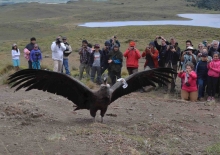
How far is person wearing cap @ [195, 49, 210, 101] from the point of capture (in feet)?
42.2

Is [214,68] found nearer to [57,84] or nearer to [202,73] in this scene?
[202,73]

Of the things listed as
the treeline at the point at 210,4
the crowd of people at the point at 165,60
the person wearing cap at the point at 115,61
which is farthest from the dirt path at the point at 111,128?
the treeline at the point at 210,4

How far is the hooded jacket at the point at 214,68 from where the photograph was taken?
12609 mm

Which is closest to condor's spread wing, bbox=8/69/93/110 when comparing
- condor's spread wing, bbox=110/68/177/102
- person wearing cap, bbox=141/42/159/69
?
condor's spread wing, bbox=110/68/177/102

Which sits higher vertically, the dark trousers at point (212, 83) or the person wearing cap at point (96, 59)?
the person wearing cap at point (96, 59)

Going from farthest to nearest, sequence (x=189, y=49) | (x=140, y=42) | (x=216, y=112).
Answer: (x=140, y=42) < (x=189, y=49) < (x=216, y=112)

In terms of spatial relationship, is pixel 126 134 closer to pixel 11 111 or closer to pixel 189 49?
pixel 11 111

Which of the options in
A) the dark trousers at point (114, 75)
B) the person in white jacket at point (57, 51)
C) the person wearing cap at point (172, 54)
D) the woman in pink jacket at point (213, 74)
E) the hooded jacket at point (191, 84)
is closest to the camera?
the woman in pink jacket at point (213, 74)

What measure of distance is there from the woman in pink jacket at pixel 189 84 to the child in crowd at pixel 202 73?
397 millimetres

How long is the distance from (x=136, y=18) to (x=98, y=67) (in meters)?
51.6

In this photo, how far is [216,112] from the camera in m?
11.2

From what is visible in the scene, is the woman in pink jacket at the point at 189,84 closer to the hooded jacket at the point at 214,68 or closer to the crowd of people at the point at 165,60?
the crowd of people at the point at 165,60

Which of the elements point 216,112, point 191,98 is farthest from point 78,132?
point 191,98

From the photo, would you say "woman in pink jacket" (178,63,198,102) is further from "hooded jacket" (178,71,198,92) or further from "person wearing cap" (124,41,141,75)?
"person wearing cap" (124,41,141,75)
